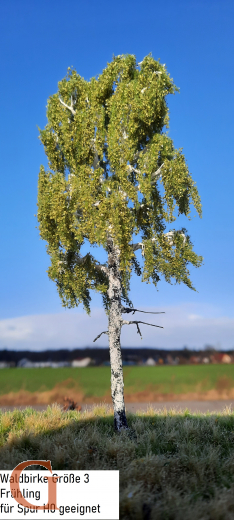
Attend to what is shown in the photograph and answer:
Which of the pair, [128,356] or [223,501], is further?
[128,356]

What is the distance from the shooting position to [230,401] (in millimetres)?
18547

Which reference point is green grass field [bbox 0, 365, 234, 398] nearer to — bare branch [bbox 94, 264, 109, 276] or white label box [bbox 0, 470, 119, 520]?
bare branch [bbox 94, 264, 109, 276]

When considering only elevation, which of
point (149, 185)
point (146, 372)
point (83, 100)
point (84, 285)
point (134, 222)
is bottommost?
point (146, 372)

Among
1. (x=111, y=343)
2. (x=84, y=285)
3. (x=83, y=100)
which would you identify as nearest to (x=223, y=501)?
(x=111, y=343)

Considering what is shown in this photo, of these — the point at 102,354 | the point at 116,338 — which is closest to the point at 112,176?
the point at 116,338

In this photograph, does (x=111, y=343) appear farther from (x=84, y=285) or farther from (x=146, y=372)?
(x=146, y=372)

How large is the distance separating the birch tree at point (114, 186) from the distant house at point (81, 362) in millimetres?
7917

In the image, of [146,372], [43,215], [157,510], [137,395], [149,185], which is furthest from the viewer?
[146,372]

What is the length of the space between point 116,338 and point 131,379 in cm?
818

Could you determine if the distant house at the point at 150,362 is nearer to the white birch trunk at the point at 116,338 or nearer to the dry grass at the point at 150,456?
the dry grass at the point at 150,456

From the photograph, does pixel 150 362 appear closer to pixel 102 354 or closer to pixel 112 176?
pixel 102 354

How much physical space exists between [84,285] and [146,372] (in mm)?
9031

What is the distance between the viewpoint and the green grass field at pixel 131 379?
19.0 meters

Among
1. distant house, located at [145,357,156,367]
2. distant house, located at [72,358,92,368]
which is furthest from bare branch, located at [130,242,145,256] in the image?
distant house, located at [72,358,92,368]
